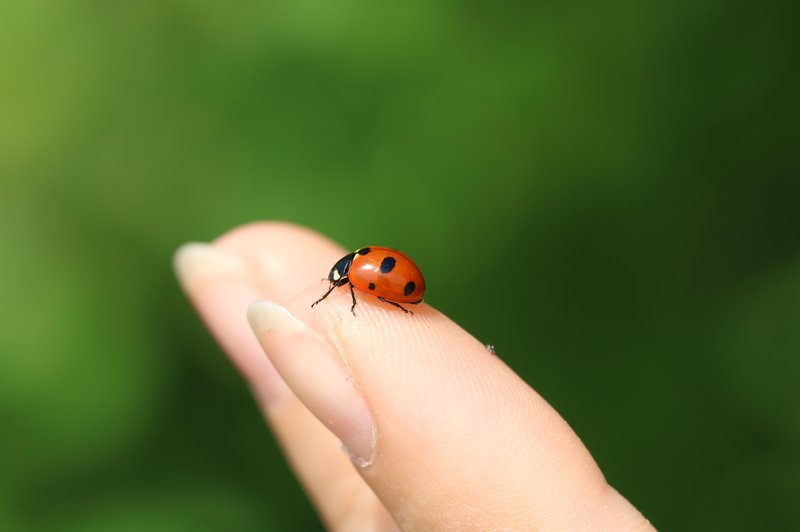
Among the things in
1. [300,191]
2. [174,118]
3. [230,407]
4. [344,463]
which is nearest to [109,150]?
[174,118]

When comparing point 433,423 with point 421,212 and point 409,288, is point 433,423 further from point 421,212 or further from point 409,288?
point 421,212

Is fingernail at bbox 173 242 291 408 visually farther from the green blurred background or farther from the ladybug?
the green blurred background

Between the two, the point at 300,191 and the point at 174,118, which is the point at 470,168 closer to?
the point at 300,191

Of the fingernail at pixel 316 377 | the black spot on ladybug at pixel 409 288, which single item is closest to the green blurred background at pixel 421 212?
the black spot on ladybug at pixel 409 288

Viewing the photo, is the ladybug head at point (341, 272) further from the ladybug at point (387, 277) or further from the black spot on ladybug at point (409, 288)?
the black spot on ladybug at point (409, 288)

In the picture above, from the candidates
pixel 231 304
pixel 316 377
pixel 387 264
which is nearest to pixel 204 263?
pixel 231 304

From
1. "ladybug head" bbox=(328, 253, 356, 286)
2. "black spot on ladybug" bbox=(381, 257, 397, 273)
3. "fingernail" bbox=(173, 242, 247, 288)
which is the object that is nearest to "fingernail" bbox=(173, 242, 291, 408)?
"fingernail" bbox=(173, 242, 247, 288)
